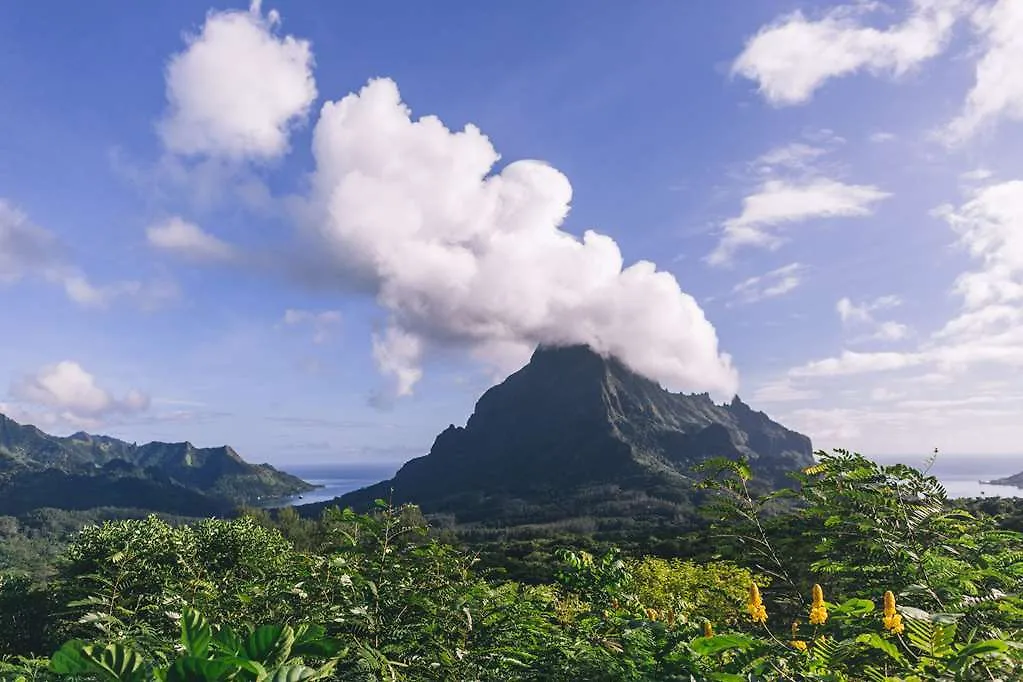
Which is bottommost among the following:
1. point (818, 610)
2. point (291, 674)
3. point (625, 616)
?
point (625, 616)

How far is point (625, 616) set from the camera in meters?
3.83

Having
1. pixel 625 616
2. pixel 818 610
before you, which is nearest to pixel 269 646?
pixel 818 610

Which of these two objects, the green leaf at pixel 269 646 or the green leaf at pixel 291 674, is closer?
the green leaf at pixel 291 674

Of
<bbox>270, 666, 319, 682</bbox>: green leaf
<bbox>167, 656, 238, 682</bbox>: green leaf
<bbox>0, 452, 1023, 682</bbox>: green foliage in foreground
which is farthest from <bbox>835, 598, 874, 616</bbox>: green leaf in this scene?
<bbox>167, 656, 238, 682</bbox>: green leaf

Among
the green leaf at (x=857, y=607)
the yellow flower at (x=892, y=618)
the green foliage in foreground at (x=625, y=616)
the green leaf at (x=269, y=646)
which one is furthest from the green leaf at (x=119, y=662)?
the yellow flower at (x=892, y=618)

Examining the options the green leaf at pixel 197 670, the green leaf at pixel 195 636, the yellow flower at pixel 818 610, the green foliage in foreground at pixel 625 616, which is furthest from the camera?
the yellow flower at pixel 818 610

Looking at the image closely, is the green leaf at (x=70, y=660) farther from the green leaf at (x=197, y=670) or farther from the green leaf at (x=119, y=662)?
the green leaf at (x=197, y=670)

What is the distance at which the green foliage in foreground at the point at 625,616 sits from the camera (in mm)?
2109

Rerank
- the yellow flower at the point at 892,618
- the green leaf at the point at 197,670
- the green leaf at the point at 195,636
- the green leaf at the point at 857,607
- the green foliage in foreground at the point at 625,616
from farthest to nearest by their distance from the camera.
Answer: the yellow flower at the point at 892,618 < the green leaf at the point at 857,607 < the green foliage in foreground at the point at 625,616 < the green leaf at the point at 195,636 < the green leaf at the point at 197,670

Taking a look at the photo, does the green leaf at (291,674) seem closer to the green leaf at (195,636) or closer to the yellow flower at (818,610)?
the green leaf at (195,636)

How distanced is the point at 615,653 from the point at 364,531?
2.36 m

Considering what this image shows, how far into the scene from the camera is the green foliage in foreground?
6.92 feet

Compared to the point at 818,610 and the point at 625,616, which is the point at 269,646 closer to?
the point at 818,610

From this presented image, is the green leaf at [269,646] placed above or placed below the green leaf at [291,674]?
above
